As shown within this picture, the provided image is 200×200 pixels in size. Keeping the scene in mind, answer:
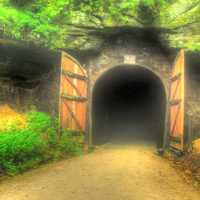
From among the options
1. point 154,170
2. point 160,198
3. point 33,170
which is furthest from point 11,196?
point 154,170

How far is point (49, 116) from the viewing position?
1032 cm

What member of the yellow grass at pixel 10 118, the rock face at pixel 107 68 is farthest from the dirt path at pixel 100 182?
the rock face at pixel 107 68

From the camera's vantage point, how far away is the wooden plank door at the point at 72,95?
9.89 metres

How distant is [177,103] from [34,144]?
4744mm

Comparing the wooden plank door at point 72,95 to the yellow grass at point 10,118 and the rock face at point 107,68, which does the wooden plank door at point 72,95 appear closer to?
the rock face at point 107,68

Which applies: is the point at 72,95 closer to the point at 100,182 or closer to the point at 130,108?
the point at 100,182

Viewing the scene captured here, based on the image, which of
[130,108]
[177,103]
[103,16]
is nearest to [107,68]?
[103,16]

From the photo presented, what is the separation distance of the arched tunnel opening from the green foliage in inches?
146

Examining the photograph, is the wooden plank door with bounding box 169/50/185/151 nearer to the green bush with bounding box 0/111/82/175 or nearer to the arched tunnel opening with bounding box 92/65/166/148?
the green bush with bounding box 0/111/82/175

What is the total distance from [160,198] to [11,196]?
2936 millimetres

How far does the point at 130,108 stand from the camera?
833 inches

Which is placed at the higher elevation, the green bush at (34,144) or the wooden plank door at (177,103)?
the wooden plank door at (177,103)

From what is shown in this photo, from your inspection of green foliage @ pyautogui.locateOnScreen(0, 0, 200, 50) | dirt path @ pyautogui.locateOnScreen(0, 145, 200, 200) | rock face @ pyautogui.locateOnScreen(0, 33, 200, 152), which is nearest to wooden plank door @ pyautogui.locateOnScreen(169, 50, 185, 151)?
rock face @ pyautogui.locateOnScreen(0, 33, 200, 152)

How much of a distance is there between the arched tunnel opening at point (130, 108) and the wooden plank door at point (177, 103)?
3407 millimetres
